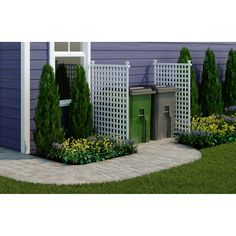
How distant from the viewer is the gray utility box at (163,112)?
10.9 metres

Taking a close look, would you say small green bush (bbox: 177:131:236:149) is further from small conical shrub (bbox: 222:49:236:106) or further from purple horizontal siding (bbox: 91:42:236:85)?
small conical shrub (bbox: 222:49:236:106)

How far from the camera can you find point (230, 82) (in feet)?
45.9

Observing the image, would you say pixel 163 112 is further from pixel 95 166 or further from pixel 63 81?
pixel 95 166

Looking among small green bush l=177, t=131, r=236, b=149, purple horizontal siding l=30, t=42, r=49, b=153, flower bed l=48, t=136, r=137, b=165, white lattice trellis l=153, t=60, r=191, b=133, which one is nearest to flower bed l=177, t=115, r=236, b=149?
small green bush l=177, t=131, r=236, b=149

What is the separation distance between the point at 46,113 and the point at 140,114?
215 centimetres

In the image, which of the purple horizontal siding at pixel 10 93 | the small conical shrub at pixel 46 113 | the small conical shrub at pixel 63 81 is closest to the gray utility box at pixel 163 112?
the small conical shrub at pixel 63 81

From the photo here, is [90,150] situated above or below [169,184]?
above

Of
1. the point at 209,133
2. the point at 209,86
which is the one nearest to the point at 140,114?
the point at 209,133

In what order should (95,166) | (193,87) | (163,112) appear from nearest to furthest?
1. (95,166)
2. (163,112)
3. (193,87)

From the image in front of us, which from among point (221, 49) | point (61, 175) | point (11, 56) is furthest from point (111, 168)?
point (221, 49)

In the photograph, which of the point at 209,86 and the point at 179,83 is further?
the point at 209,86

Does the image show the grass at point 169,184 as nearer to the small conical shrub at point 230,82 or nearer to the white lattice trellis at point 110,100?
the white lattice trellis at point 110,100

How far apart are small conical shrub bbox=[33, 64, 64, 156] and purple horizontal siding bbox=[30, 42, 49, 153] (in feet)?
1.09

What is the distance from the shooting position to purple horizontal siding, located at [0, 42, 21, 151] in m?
9.52
